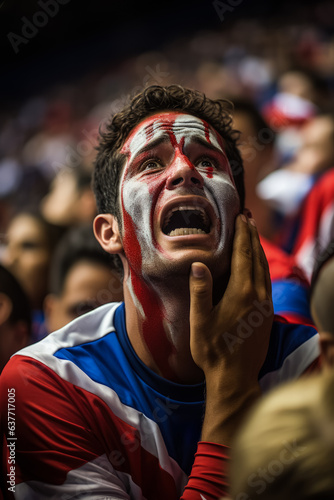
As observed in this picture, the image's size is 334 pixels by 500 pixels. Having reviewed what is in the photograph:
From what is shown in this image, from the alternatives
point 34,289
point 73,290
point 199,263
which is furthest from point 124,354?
point 34,289

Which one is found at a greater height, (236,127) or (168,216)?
(168,216)

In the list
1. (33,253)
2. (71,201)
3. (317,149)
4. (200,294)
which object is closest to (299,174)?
(317,149)

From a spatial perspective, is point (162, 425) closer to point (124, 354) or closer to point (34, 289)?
point (124, 354)

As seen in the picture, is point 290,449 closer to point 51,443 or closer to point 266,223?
point 51,443

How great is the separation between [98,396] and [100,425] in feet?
0.21

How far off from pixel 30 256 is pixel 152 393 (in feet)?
6.31

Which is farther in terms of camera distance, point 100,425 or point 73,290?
point 73,290

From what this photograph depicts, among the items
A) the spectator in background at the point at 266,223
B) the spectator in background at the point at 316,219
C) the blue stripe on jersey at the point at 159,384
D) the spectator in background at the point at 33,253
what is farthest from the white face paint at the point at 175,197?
the spectator in background at the point at 33,253

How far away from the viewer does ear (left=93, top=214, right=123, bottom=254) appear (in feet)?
5.16

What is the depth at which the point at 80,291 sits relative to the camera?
2471 millimetres

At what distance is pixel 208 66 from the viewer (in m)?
6.61

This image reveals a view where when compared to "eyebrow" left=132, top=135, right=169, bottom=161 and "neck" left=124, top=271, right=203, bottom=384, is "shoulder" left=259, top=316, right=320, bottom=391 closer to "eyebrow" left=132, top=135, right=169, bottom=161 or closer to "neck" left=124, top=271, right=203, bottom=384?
"neck" left=124, top=271, right=203, bottom=384

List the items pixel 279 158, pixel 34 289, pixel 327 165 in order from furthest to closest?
pixel 279 158 < pixel 327 165 < pixel 34 289

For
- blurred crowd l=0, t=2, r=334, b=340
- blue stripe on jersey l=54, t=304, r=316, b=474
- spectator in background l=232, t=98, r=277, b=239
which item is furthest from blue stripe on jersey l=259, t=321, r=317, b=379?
spectator in background l=232, t=98, r=277, b=239
